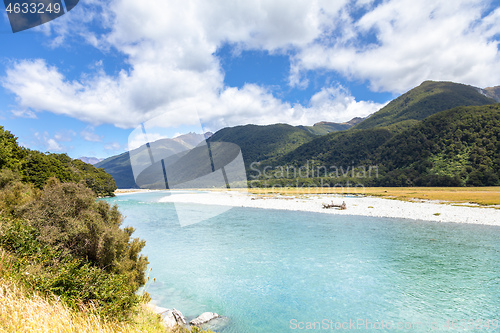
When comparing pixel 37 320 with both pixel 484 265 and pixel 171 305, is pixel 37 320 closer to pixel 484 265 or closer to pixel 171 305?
pixel 171 305

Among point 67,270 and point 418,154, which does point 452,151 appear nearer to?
point 418,154

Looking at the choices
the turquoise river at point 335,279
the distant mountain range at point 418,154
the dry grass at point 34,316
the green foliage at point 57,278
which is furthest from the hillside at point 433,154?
the dry grass at point 34,316

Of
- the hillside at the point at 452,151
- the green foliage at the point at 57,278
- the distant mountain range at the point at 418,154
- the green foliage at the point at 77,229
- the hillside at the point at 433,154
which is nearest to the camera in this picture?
the green foliage at the point at 57,278

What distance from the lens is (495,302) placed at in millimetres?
9914

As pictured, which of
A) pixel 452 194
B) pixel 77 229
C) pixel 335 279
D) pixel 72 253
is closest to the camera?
pixel 72 253

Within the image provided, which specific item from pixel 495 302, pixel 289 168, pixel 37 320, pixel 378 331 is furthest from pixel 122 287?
pixel 289 168

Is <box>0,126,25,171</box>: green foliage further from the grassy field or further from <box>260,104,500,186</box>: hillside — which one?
<box>260,104,500,186</box>: hillside

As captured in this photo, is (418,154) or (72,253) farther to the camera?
(418,154)

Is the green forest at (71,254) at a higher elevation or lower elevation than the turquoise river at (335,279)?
higher

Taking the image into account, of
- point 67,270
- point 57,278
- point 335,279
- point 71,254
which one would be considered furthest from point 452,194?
point 57,278

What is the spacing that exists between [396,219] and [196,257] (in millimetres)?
25594

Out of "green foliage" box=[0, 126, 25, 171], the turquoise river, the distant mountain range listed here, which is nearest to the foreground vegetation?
the turquoise river

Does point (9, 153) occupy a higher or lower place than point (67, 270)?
higher

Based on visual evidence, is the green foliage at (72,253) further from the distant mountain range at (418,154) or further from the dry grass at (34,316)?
the distant mountain range at (418,154)
